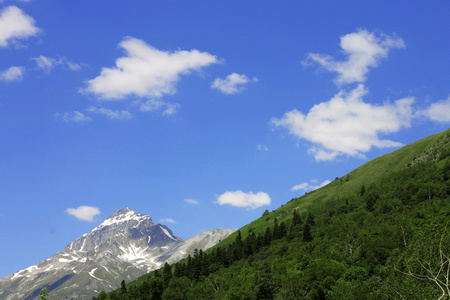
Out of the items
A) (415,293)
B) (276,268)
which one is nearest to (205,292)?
(276,268)

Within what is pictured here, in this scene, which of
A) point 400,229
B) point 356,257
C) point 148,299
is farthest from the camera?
point 148,299

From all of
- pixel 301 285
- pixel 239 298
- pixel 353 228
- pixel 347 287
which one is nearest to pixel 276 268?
pixel 239 298

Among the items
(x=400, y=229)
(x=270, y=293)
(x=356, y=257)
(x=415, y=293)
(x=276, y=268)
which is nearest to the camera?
(x=415, y=293)

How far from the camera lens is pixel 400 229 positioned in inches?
5679

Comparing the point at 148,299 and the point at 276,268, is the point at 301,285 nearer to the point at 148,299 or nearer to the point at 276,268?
the point at 276,268

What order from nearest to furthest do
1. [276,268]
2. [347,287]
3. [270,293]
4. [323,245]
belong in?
[347,287]
[270,293]
[276,268]
[323,245]

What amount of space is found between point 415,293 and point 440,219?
11981 cm

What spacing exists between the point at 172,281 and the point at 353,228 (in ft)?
331

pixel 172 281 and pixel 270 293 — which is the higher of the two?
pixel 172 281

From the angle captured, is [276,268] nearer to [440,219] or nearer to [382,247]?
[382,247]

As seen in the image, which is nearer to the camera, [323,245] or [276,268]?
[276,268]

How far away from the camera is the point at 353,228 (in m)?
195

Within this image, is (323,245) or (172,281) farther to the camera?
(172,281)

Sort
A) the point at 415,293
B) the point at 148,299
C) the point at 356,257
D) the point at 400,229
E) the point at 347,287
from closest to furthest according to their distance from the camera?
the point at 415,293, the point at 347,287, the point at 356,257, the point at 400,229, the point at 148,299
